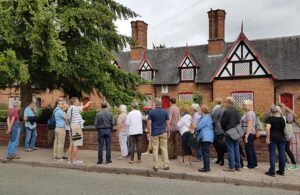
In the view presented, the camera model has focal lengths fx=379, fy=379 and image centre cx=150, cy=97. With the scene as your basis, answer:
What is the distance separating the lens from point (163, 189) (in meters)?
8.11

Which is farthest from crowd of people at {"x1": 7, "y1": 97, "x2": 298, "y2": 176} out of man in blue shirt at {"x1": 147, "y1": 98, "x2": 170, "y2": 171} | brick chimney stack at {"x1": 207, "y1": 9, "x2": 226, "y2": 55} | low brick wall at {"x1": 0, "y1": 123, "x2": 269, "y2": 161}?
brick chimney stack at {"x1": 207, "y1": 9, "x2": 226, "y2": 55}

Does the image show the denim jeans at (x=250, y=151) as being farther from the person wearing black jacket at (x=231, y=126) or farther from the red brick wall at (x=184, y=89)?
the red brick wall at (x=184, y=89)

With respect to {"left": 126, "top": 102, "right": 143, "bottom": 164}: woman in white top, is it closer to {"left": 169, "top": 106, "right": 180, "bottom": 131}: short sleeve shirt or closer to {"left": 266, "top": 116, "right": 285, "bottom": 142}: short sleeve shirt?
{"left": 169, "top": 106, "right": 180, "bottom": 131}: short sleeve shirt

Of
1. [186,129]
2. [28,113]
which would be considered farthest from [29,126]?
[186,129]

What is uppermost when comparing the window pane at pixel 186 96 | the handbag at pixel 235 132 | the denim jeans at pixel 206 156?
the window pane at pixel 186 96

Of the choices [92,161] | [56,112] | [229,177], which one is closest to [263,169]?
[229,177]

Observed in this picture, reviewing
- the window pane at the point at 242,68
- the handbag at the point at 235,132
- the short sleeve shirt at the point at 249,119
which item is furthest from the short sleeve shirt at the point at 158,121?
the window pane at the point at 242,68

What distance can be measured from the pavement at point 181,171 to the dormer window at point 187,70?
893 inches

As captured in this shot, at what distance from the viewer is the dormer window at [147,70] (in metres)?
36.8

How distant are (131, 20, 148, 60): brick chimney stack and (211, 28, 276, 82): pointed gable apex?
925 centimetres

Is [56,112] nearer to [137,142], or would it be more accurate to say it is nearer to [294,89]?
[137,142]

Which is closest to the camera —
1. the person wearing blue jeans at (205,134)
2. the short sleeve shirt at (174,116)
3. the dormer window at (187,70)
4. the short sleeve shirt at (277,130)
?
the short sleeve shirt at (277,130)

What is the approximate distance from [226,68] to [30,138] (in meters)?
21.1

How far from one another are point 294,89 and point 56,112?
915 inches
